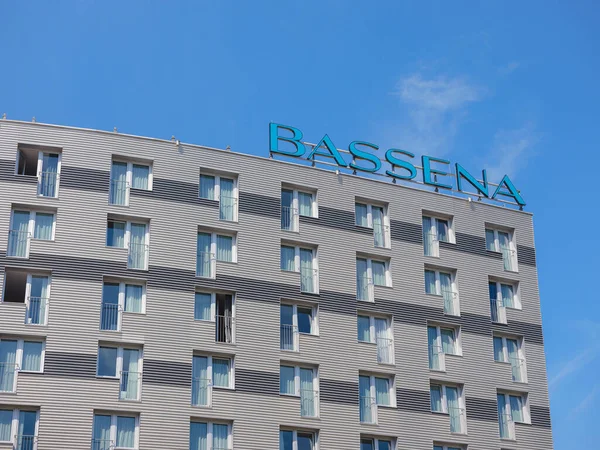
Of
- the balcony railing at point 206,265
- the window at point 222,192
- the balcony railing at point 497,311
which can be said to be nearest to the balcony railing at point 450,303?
the balcony railing at point 497,311

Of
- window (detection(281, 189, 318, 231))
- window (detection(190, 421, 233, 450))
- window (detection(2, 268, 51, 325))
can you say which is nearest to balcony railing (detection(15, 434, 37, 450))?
→ window (detection(2, 268, 51, 325))

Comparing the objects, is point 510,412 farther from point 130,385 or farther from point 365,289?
point 130,385

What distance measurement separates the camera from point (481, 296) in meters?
70.1

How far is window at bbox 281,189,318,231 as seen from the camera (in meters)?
66.0

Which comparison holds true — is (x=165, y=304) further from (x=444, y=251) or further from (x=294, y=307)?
(x=444, y=251)

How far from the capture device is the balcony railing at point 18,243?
5897 cm

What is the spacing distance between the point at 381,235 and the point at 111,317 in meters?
18.9

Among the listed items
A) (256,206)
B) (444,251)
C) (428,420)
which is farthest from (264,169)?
(428,420)

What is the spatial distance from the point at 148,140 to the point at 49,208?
24.3 feet

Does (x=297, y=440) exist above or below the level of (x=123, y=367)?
below

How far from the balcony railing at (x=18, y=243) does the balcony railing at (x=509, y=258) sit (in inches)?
1266

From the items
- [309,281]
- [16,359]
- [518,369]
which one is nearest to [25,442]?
[16,359]

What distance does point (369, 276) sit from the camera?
67.0 meters

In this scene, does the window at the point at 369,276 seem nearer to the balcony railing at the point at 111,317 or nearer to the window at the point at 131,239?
the window at the point at 131,239
